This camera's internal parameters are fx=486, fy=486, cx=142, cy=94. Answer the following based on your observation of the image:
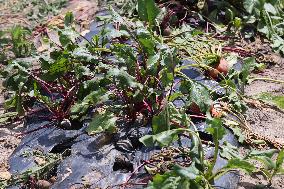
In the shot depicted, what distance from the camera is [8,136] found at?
3.17 m

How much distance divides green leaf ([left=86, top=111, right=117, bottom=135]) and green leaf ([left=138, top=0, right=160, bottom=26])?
0.80 meters

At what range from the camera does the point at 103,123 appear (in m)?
2.76

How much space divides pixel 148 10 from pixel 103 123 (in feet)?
2.94

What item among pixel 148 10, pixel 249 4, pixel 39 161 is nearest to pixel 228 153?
pixel 39 161

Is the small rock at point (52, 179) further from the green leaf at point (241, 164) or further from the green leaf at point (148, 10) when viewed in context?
the green leaf at point (148, 10)

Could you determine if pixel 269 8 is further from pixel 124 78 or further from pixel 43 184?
pixel 43 184

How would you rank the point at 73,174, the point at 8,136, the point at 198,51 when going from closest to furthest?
the point at 73,174
the point at 8,136
the point at 198,51

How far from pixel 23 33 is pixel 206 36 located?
1.56 m

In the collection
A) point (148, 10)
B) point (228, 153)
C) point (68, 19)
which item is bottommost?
point (228, 153)

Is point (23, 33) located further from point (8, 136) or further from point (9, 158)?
point (9, 158)

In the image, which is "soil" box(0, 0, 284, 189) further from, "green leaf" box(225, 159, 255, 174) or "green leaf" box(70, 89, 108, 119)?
"green leaf" box(70, 89, 108, 119)

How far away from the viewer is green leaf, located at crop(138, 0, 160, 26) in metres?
3.20

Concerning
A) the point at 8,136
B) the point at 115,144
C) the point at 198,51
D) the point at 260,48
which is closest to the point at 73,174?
the point at 115,144

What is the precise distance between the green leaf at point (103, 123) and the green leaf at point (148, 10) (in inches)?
31.5
